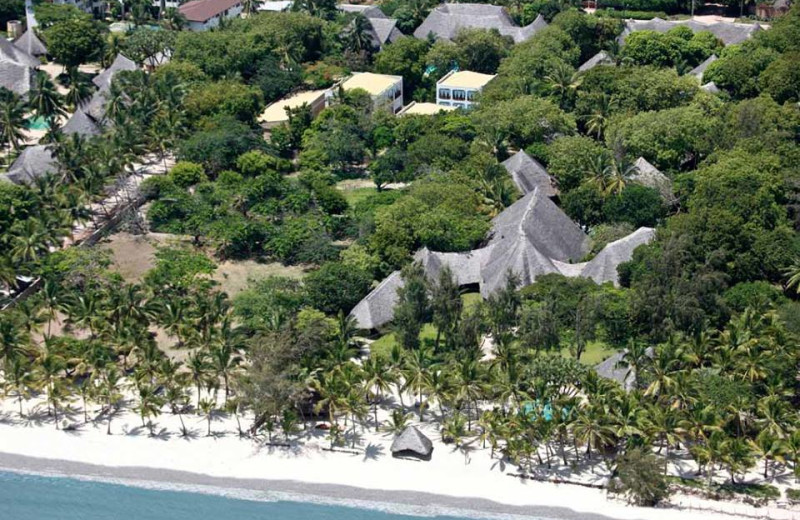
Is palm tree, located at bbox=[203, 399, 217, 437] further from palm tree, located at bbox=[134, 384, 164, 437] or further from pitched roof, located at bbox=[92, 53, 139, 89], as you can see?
pitched roof, located at bbox=[92, 53, 139, 89]

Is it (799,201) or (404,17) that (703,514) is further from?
(404,17)

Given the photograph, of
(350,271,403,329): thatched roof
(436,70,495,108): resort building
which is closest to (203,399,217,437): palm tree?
(350,271,403,329): thatched roof

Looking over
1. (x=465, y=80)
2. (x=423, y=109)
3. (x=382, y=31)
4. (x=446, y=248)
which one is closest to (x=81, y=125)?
(x=423, y=109)

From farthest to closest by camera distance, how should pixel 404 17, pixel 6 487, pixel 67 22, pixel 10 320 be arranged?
pixel 404 17 → pixel 67 22 → pixel 10 320 → pixel 6 487

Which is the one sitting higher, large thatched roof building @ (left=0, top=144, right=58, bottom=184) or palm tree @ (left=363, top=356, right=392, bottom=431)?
palm tree @ (left=363, top=356, right=392, bottom=431)

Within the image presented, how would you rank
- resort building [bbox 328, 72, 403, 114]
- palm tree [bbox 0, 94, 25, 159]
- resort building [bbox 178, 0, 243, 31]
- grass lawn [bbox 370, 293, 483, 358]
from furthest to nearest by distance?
resort building [bbox 178, 0, 243, 31] → resort building [bbox 328, 72, 403, 114] → palm tree [bbox 0, 94, 25, 159] → grass lawn [bbox 370, 293, 483, 358]

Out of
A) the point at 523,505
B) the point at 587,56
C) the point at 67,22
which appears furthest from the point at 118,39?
the point at 523,505

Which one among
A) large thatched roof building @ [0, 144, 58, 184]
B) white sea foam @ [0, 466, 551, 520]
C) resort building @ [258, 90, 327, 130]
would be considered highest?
large thatched roof building @ [0, 144, 58, 184]
